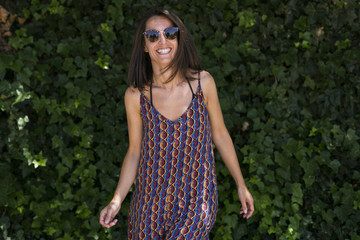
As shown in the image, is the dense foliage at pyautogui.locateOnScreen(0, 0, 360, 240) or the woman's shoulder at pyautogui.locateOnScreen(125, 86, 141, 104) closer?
the woman's shoulder at pyautogui.locateOnScreen(125, 86, 141, 104)

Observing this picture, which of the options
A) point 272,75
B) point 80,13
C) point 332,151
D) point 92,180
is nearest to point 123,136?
point 92,180

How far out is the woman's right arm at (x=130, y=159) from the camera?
2.25 m

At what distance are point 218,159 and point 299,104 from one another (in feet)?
2.24

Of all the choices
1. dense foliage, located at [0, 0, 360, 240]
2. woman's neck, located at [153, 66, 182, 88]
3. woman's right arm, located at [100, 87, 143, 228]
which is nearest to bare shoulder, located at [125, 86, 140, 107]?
woman's right arm, located at [100, 87, 143, 228]

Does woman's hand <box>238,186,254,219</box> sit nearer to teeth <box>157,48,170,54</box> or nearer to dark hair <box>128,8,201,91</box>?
dark hair <box>128,8,201,91</box>

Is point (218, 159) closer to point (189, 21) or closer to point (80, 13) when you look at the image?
point (189, 21)

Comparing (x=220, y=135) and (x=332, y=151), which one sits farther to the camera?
(x=332, y=151)

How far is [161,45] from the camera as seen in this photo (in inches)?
86.0

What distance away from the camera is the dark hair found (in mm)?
2234

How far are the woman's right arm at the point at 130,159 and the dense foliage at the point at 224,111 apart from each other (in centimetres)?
106

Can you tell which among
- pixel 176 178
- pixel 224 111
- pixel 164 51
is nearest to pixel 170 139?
pixel 176 178

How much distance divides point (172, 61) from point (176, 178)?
504 mm

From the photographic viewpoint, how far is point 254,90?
3.50 meters

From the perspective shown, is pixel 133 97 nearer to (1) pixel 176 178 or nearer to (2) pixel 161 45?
(2) pixel 161 45
